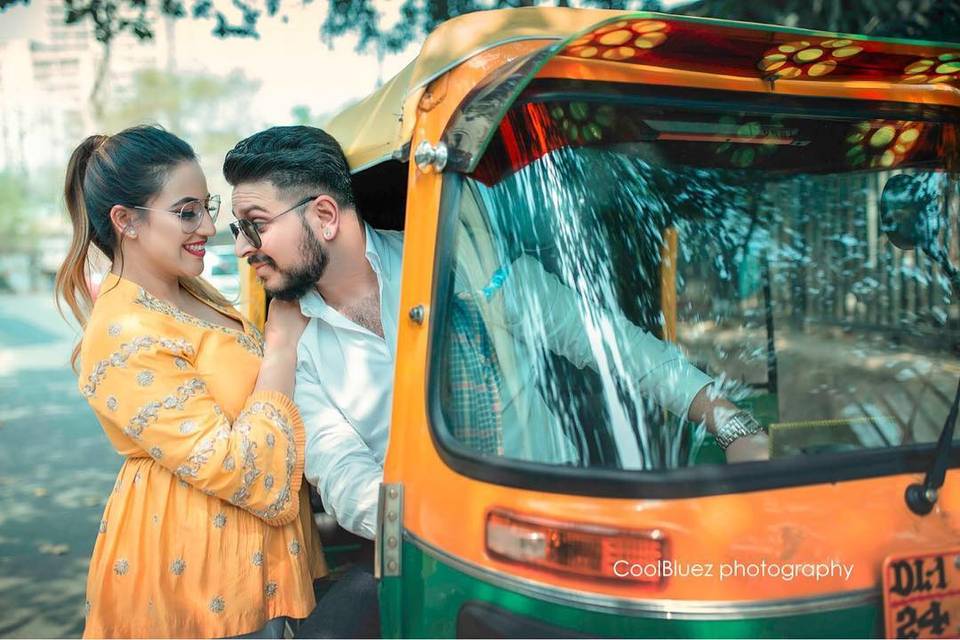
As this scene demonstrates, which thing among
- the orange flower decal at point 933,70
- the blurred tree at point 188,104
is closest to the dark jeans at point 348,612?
the orange flower decal at point 933,70

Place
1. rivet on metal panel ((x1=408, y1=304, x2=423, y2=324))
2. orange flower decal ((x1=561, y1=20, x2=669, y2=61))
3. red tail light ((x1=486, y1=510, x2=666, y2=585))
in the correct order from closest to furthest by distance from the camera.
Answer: red tail light ((x1=486, y1=510, x2=666, y2=585)) < orange flower decal ((x1=561, y1=20, x2=669, y2=61)) < rivet on metal panel ((x1=408, y1=304, x2=423, y2=324))

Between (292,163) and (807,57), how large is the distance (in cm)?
141

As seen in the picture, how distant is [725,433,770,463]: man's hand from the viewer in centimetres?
211

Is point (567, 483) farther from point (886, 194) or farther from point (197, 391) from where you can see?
point (886, 194)

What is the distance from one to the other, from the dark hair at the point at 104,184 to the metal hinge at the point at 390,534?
1086mm

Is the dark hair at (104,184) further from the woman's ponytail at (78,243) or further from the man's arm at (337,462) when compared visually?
the man's arm at (337,462)

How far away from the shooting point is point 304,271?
8.15ft

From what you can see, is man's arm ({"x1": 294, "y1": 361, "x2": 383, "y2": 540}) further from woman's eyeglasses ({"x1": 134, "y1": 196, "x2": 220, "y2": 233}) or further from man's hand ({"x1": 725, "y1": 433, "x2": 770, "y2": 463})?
man's hand ({"x1": 725, "y1": 433, "x2": 770, "y2": 463})

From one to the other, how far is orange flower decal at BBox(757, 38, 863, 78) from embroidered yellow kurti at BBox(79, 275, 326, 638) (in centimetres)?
143

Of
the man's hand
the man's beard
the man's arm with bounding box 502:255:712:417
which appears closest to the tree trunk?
the man's beard

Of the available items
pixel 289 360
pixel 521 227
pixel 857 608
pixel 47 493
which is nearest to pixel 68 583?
pixel 47 493

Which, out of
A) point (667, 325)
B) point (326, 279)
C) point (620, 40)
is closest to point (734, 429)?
point (667, 325)

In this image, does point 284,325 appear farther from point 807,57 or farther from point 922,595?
point 922,595

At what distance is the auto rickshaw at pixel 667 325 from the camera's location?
5.21 ft
